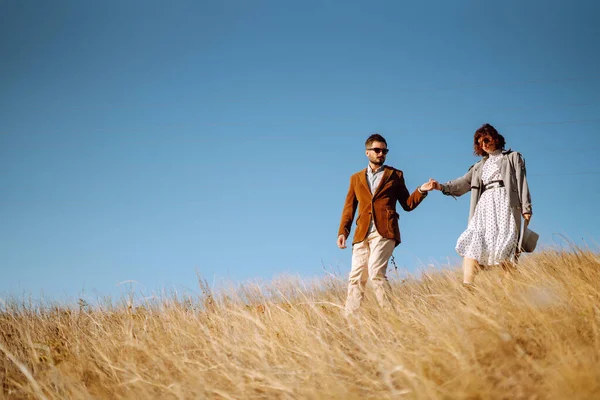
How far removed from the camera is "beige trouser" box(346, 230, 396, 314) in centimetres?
454

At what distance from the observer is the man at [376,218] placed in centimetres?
466

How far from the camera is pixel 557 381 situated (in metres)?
2.17

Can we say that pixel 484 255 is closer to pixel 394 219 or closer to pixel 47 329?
pixel 394 219

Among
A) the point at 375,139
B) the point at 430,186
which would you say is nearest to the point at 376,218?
the point at 430,186

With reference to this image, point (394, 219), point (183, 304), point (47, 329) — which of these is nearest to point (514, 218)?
point (394, 219)

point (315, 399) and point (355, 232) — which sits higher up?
point (355, 232)

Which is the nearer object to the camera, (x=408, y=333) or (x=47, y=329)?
(x=408, y=333)

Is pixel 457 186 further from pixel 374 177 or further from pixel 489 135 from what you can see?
pixel 374 177

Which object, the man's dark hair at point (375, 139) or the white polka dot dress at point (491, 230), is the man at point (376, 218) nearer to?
the man's dark hair at point (375, 139)

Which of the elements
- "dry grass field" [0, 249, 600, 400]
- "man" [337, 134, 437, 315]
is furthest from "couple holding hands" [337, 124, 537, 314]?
"dry grass field" [0, 249, 600, 400]

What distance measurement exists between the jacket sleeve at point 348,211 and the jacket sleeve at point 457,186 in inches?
40.8

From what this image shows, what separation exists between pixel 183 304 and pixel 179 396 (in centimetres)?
374

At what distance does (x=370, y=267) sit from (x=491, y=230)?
129 centimetres

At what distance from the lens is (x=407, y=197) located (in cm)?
500
